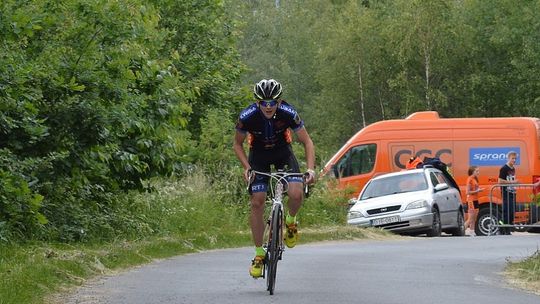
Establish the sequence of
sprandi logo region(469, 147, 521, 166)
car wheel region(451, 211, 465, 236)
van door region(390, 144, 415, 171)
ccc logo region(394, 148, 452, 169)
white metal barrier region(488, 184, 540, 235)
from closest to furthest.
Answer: white metal barrier region(488, 184, 540, 235), car wheel region(451, 211, 465, 236), sprandi logo region(469, 147, 521, 166), ccc logo region(394, 148, 452, 169), van door region(390, 144, 415, 171)

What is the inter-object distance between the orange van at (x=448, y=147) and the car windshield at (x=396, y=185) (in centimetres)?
302

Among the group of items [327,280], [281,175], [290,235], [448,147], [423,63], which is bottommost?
[327,280]

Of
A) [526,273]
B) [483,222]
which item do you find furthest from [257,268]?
[483,222]

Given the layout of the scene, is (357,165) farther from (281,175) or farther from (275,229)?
(275,229)

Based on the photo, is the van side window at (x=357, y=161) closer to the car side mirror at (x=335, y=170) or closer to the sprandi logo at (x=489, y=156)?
the car side mirror at (x=335, y=170)

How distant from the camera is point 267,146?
479 inches

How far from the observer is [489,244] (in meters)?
21.8

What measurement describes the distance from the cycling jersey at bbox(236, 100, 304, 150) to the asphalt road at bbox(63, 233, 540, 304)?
128 centimetres

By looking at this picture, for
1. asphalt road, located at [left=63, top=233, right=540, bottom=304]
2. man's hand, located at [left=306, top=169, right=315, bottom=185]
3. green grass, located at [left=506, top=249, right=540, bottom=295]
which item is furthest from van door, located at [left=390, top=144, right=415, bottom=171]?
man's hand, located at [left=306, top=169, right=315, bottom=185]

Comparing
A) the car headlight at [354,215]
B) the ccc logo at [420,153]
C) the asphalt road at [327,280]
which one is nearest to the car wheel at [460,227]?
the car headlight at [354,215]

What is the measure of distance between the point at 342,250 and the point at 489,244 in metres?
3.06

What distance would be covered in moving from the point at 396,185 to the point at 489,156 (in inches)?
196

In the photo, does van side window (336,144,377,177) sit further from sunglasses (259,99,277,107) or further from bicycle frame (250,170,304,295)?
sunglasses (259,99,277,107)

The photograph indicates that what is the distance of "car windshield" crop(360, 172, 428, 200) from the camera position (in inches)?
1099
